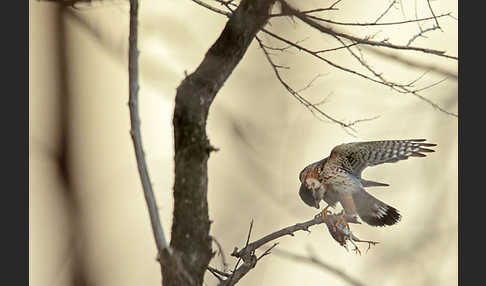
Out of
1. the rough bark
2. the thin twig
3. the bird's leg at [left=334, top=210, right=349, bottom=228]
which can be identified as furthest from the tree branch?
the thin twig

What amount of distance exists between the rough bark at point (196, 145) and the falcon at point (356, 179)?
458 millimetres

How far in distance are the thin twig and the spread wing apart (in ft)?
2.29

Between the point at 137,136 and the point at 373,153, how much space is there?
2.44ft

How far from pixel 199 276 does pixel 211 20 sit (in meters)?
0.95

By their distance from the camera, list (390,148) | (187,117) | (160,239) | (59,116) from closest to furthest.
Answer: (59,116) < (160,239) < (187,117) < (390,148)

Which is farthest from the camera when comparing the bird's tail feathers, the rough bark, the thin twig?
the bird's tail feathers

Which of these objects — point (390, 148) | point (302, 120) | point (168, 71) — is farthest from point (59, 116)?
point (302, 120)

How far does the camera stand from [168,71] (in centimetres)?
106

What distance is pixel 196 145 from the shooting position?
123 cm

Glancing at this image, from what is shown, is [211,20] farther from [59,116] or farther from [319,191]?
[59,116]

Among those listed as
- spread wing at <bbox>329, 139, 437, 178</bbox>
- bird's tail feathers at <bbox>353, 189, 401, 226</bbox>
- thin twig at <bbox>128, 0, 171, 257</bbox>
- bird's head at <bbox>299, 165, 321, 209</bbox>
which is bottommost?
thin twig at <bbox>128, 0, 171, 257</bbox>

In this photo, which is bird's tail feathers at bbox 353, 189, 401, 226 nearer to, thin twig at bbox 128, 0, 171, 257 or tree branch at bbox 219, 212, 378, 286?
tree branch at bbox 219, 212, 378, 286

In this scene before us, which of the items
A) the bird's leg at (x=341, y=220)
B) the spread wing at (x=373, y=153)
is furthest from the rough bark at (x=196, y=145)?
the spread wing at (x=373, y=153)

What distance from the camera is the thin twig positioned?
102 centimetres
